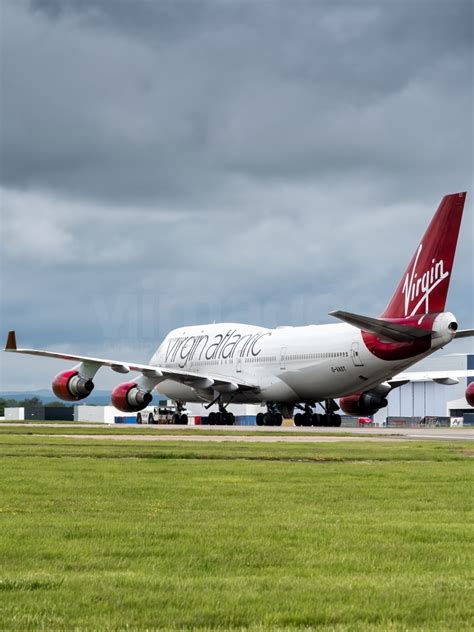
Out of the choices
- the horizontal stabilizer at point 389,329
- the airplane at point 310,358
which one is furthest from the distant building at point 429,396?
the horizontal stabilizer at point 389,329

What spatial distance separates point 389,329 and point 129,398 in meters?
18.9

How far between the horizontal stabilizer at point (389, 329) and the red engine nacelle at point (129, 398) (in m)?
16.9

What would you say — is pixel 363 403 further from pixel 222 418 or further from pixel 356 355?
pixel 222 418

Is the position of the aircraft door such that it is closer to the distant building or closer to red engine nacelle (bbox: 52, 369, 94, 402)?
red engine nacelle (bbox: 52, 369, 94, 402)

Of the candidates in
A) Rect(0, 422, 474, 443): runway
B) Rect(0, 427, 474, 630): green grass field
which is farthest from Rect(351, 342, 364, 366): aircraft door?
Rect(0, 427, 474, 630): green grass field

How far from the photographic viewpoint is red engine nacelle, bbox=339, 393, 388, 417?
59.0 metres

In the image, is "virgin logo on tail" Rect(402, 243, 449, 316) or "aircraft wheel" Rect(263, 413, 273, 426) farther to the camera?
"aircraft wheel" Rect(263, 413, 273, 426)

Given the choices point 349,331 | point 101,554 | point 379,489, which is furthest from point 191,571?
point 349,331

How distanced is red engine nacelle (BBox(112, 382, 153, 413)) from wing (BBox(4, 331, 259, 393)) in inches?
46.4

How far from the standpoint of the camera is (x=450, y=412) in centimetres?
11219

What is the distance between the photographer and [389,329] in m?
46.8

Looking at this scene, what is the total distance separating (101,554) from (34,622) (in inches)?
106

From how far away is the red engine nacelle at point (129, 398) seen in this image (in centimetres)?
5956

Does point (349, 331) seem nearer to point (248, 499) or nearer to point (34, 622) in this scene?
point (248, 499)
